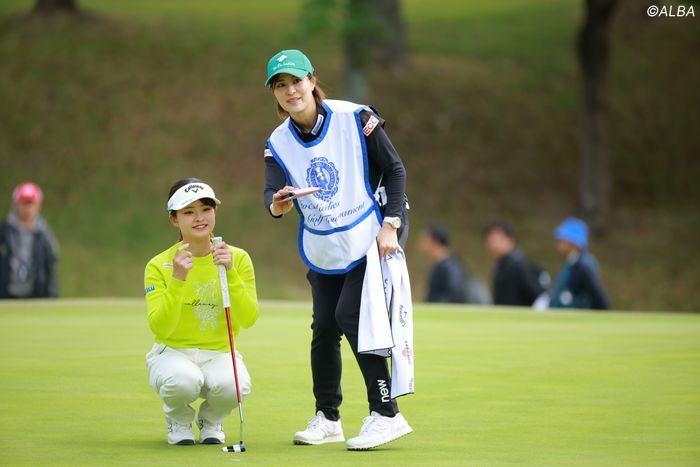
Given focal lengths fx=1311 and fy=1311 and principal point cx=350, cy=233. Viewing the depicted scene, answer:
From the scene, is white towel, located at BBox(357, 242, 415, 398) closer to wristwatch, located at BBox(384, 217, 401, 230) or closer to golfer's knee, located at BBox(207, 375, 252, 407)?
wristwatch, located at BBox(384, 217, 401, 230)

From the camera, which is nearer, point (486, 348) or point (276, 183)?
point (276, 183)

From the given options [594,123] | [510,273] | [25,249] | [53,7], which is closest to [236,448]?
[510,273]

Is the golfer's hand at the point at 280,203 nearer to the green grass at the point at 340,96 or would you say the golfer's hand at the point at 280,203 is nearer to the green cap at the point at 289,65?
the green cap at the point at 289,65

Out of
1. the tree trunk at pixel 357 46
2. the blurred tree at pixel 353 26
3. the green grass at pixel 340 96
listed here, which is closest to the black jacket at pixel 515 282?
the green grass at pixel 340 96

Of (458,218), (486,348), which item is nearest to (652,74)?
(458,218)

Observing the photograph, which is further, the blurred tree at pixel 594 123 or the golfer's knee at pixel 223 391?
the blurred tree at pixel 594 123

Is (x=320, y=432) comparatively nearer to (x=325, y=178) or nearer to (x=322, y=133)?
(x=325, y=178)

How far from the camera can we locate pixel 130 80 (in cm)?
2691

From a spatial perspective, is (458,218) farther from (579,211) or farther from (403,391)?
(403,391)

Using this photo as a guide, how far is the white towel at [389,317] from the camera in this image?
19.6 ft

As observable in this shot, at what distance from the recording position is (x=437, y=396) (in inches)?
301

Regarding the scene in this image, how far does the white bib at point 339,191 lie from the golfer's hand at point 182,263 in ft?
1.96

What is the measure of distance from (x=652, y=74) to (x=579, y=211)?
19.7 feet

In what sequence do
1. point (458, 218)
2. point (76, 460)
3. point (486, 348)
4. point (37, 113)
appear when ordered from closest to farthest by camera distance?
point (76, 460) < point (486, 348) < point (458, 218) < point (37, 113)
